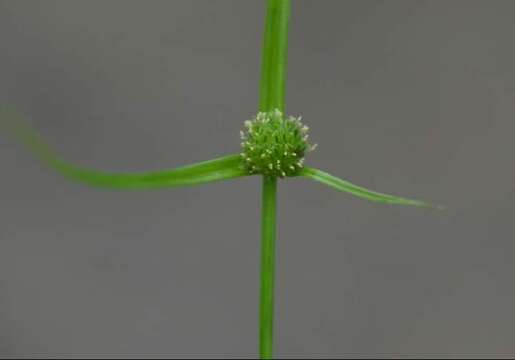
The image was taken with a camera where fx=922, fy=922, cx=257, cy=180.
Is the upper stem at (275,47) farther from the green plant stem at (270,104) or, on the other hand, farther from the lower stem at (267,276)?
the lower stem at (267,276)

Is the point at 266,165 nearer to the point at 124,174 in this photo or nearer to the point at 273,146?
the point at 273,146

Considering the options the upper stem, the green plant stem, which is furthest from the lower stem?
the upper stem

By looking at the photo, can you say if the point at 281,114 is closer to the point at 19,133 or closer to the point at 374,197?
the point at 374,197

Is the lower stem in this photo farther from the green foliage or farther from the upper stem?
the upper stem

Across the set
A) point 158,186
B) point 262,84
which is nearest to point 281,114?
point 262,84

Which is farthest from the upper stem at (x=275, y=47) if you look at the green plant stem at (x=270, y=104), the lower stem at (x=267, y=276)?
the lower stem at (x=267, y=276)

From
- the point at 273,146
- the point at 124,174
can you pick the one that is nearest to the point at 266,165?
the point at 273,146
